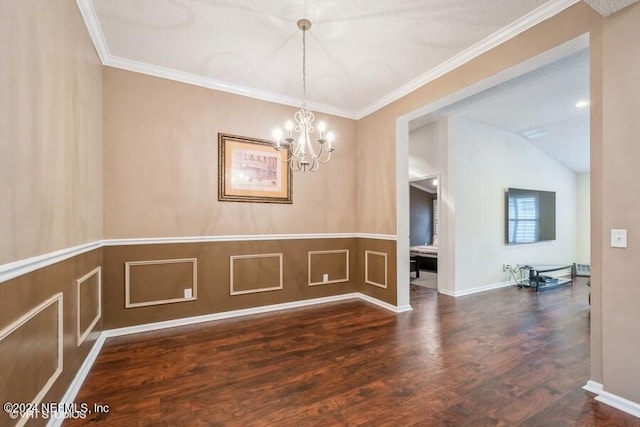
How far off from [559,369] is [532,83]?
331cm

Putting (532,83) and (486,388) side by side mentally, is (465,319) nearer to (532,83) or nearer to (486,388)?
(486,388)

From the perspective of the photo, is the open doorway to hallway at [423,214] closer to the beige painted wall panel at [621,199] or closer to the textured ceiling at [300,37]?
the textured ceiling at [300,37]

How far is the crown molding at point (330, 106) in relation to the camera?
235 centimetres

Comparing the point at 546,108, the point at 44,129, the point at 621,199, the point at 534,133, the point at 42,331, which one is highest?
the point at 546,108

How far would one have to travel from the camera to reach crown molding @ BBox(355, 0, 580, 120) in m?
2.28

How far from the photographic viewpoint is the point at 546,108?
4.59m

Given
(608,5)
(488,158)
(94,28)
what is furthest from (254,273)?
(488,158)

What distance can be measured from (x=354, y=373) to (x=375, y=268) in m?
2.14

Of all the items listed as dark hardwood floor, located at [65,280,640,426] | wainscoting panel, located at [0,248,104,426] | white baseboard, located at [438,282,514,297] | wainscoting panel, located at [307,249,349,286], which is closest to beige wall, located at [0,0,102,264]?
wainscoting panel, located at [0,248,104,426]

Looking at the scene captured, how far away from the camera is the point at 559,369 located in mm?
2420

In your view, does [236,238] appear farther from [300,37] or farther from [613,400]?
[613,400]

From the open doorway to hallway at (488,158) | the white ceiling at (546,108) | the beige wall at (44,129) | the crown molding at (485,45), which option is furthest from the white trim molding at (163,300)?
the white ceiling at (546,108)

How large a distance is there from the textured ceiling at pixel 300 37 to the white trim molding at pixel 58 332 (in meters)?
2.25

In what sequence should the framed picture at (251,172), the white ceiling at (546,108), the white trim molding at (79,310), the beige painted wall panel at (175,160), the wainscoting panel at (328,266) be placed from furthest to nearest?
the wainscoting panel at (328,266) → the framed picture at (251,172) → the white ceiling at (546,108) → the beige painted wall panel at (175,160) → the white trim molding at (79,310)
